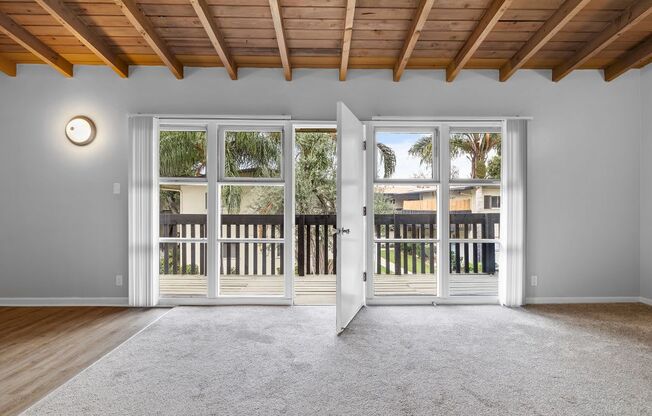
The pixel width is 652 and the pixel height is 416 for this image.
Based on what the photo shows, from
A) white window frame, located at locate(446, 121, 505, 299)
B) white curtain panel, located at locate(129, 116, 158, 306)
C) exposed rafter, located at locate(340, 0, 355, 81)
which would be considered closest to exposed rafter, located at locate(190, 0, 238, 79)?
white curtain panel, located at locate(129, 116, 158, 306)

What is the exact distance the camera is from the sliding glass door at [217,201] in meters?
3.96

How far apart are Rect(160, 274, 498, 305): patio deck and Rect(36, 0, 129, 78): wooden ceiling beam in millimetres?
2233

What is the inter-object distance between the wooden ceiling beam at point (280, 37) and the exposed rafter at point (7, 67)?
2.79 metres

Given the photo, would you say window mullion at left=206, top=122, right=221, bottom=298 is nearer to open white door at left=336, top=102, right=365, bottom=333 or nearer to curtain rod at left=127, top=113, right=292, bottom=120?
curtain rod at left=127, top=113, right=292, bottom=120

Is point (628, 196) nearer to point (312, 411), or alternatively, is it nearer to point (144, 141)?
point (312, 411)

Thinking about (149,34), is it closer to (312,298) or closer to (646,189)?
(312,298)

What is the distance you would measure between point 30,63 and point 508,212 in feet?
17.1

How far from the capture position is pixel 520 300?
3.87 metres

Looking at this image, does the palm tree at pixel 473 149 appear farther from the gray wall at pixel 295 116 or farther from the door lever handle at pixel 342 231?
the door lever handle at pixel 342 231

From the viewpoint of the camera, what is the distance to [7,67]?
3.76 metres

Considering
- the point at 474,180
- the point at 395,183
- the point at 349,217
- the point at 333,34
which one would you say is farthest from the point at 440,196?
the point at 333,34

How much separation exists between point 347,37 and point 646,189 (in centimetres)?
354

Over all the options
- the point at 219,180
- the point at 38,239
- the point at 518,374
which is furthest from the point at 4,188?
the point at 518,374

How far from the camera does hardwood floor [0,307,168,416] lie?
2218 mm
